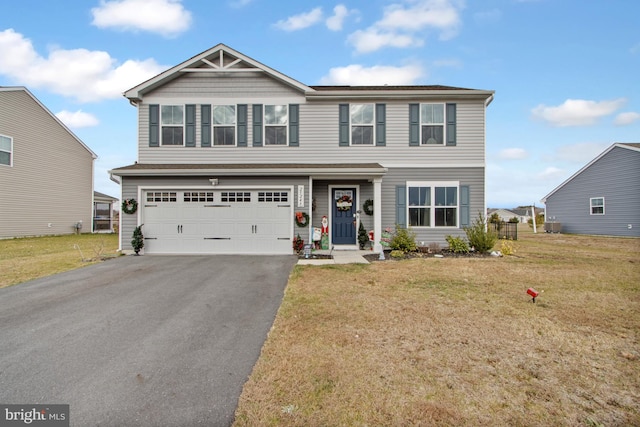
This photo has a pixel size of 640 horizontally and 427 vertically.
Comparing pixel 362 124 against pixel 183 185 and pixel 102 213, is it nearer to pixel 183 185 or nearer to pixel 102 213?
pixel 183 185

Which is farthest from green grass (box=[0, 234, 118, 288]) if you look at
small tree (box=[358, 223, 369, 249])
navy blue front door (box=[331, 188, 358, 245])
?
small tree (box=[358, 223, 369, 249])

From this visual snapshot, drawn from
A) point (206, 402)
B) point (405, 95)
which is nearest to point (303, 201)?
point (405, 95)

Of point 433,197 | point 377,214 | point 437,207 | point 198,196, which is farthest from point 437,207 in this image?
point 198,196

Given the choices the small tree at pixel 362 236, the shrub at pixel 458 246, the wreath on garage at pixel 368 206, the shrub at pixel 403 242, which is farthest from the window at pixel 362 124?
the shrub at pixel 458 246

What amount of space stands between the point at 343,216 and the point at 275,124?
425 centimetres

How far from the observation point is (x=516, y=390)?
9.18 feet

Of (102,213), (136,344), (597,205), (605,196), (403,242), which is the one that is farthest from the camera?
(102,213)

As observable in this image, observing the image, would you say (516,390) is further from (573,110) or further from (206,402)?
(573,110)

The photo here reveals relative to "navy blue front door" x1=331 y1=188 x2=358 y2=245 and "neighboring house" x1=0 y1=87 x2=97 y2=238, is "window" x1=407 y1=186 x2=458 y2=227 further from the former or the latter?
"neighboring house" x1=0 y1=87 x2=97 y2=238

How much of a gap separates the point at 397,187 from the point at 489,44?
690cm

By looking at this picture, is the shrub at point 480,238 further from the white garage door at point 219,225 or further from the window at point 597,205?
the window at point 597,205

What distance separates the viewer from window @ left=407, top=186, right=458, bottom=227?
11.6 meters

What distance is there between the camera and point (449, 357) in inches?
134

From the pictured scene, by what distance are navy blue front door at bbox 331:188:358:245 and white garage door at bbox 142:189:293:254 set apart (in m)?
1.87
